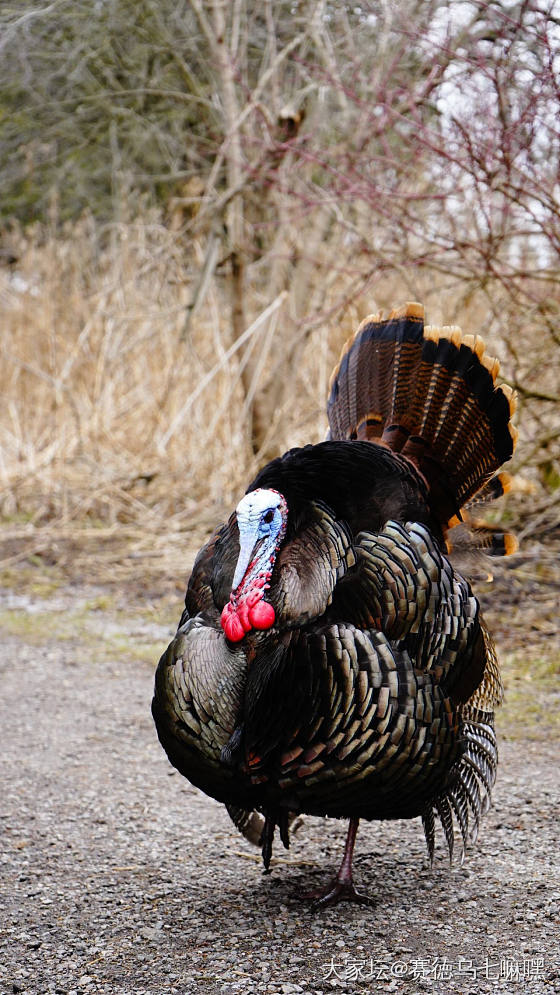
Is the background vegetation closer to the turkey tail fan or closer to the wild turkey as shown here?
the turkey tail fan

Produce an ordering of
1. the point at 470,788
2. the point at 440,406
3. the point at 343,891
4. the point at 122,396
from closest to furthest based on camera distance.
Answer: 1. the point at 343,891
2. the point at 470,788
3. the point at 440,406
4. the point at 122,396

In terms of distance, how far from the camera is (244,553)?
2.64 m

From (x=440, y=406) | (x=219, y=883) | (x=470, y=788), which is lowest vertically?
(x=219, y=883)

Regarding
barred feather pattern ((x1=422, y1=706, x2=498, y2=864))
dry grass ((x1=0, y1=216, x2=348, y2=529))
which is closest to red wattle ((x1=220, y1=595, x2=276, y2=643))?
barred feather pattern ((x1=422, y1=706, x2=498, y2=864))

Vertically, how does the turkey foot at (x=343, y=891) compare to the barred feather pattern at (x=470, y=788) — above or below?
below

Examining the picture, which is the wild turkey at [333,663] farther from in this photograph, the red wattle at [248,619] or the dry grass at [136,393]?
the dry grass at [136,393]

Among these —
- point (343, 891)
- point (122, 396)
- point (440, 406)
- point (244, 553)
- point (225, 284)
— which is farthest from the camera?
point (122, 396)

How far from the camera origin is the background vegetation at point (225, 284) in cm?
644

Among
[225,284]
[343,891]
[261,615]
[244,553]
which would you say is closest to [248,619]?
[261,615]

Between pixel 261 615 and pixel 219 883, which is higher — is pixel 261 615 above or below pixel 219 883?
above

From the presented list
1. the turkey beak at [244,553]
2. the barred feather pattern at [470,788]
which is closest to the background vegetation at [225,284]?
the barred feather pattern at [470,788]

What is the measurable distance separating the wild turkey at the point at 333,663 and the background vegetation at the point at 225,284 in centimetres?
308

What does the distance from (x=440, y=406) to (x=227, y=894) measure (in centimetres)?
167

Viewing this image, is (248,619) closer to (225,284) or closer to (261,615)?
(261,615)
